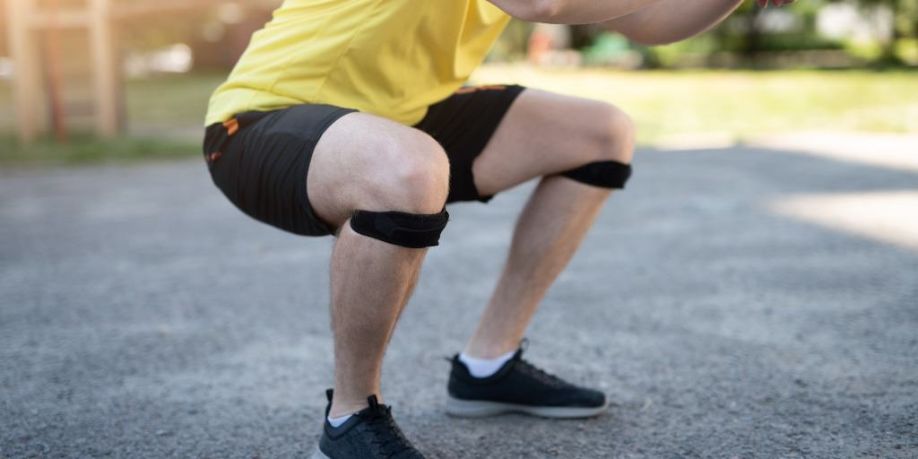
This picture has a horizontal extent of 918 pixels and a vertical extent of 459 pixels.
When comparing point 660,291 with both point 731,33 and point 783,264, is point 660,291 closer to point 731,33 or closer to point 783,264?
point 783,264

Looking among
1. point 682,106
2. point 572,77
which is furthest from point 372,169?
point 572,77

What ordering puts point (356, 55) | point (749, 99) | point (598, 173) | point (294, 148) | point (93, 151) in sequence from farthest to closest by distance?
point (749, 99) → point (93, 151) → point (598, 173) → point (356, 55) → point (294, 148)

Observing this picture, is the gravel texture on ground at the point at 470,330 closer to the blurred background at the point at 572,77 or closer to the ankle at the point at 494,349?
the ankle at the point at 494,349

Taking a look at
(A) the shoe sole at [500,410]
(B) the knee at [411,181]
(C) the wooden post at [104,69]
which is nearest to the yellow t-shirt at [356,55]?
(B) the knee at [411,181]

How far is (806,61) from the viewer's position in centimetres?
1862

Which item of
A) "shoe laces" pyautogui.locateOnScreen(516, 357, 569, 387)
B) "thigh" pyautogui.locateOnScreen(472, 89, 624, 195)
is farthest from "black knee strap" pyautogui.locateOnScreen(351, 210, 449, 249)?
"shoe laces" pyautogui.locateOnScreen(516, 357, 569, 387)

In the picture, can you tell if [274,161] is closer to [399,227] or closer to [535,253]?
[399,227]

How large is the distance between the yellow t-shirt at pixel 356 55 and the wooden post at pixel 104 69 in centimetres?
649

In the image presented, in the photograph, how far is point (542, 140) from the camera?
2.13m

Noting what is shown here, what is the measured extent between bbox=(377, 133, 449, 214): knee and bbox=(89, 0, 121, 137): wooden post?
6.99m

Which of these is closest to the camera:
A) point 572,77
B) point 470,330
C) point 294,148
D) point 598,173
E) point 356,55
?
point 294,148

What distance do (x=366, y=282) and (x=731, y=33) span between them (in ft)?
65.7

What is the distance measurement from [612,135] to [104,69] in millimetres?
6811

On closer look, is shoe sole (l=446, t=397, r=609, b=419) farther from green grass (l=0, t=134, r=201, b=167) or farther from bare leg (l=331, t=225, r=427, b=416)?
green grass (l=0, t=134, r=201, b=167)
